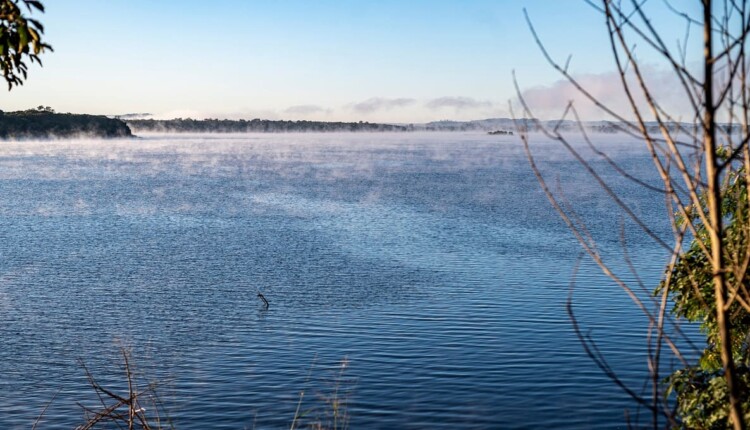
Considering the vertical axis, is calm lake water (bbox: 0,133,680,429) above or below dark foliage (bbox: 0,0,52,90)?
below

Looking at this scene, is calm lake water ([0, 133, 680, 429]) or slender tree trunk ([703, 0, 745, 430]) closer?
slender tree trunk ([703, 0, 745, 430])

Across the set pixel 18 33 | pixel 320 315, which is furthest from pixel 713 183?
pixel 320 315

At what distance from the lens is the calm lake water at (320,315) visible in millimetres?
28078

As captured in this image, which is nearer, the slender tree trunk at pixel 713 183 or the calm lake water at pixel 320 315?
the slender tree trunk at pixel 713 183

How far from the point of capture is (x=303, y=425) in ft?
81.4

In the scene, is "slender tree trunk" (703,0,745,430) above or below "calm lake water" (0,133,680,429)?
above

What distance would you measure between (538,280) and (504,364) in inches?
607

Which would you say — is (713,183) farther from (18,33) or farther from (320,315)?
(320,315)

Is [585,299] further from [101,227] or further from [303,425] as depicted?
[101,227]

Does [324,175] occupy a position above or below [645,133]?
below

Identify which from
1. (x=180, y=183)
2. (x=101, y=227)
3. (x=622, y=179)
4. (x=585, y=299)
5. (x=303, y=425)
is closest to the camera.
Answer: (x=303, y=425)

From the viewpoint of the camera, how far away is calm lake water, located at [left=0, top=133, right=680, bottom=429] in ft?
92.1

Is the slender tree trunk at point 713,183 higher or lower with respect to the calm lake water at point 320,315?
higher


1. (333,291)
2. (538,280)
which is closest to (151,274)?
(333,291)
